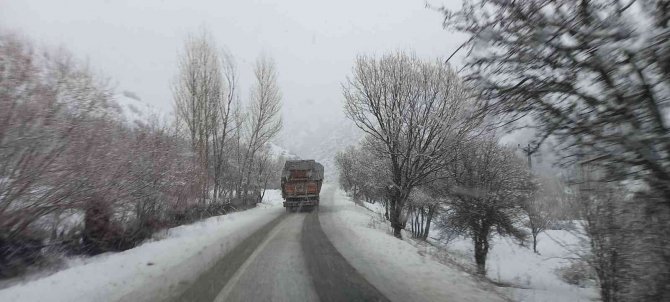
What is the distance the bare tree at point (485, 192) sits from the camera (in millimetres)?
20078

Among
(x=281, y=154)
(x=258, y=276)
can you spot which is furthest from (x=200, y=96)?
(x=281, y=154)

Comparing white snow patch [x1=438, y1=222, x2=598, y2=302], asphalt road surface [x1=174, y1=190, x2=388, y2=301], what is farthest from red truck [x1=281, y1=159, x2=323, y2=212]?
asphalt road surface [x1=174, y1=190, x2=388, y2=301]

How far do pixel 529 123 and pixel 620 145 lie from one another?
1.09 metres

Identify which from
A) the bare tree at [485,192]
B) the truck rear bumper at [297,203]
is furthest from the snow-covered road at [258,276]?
the truck rear bumper at [297,203]

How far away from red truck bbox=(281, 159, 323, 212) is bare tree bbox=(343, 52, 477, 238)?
11.3m

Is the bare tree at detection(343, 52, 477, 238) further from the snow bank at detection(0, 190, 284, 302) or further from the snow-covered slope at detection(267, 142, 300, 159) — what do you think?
the snow-covered slope at detection(267, 142, 300, 159)

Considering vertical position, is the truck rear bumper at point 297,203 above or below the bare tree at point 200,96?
below

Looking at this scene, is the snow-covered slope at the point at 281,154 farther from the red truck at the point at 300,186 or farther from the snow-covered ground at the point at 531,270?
the snow-covered ground at the point at 531,270

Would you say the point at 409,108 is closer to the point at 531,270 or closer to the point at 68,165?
the point at 68,165

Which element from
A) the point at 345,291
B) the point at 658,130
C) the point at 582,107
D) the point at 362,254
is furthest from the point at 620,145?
the point at 362,254

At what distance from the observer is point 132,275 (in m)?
6.82

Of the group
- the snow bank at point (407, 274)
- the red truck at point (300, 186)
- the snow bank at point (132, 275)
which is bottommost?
the snow bank at point (132, 275)

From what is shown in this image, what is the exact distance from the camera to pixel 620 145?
3551 millimetres

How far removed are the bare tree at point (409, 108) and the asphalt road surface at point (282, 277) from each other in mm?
6296
